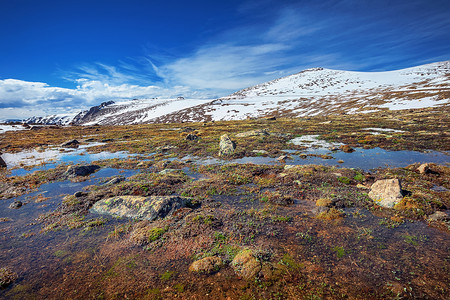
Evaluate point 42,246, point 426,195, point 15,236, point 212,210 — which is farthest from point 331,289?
point 15,236

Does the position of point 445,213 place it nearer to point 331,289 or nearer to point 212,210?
point 331,289

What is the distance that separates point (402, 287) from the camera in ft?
25.3

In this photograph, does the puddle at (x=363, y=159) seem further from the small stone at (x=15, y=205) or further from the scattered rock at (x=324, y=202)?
the small stone at (x=15, y=205)

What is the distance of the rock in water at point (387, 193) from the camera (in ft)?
44.9

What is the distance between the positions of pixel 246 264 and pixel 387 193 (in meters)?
12.5

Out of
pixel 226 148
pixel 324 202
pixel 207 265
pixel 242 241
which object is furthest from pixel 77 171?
pixel 324 202

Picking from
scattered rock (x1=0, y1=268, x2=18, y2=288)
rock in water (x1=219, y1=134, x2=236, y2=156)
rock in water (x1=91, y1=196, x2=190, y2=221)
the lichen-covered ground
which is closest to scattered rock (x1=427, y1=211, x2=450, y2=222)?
the lichen-covered ground

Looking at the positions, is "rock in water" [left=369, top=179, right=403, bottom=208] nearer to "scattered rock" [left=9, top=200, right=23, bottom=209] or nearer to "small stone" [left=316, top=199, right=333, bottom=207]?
"small stone" [left=316, top=199, right=333, bottom=207]

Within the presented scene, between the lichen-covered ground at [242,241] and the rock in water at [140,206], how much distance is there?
70cm

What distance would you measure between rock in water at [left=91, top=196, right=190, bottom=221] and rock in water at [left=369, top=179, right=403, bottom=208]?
14.9 m

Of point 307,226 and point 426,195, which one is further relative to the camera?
point 426,195

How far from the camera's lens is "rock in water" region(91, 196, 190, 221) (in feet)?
46.3

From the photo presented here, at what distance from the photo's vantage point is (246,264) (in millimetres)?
9086

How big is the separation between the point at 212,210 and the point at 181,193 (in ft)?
15.5
